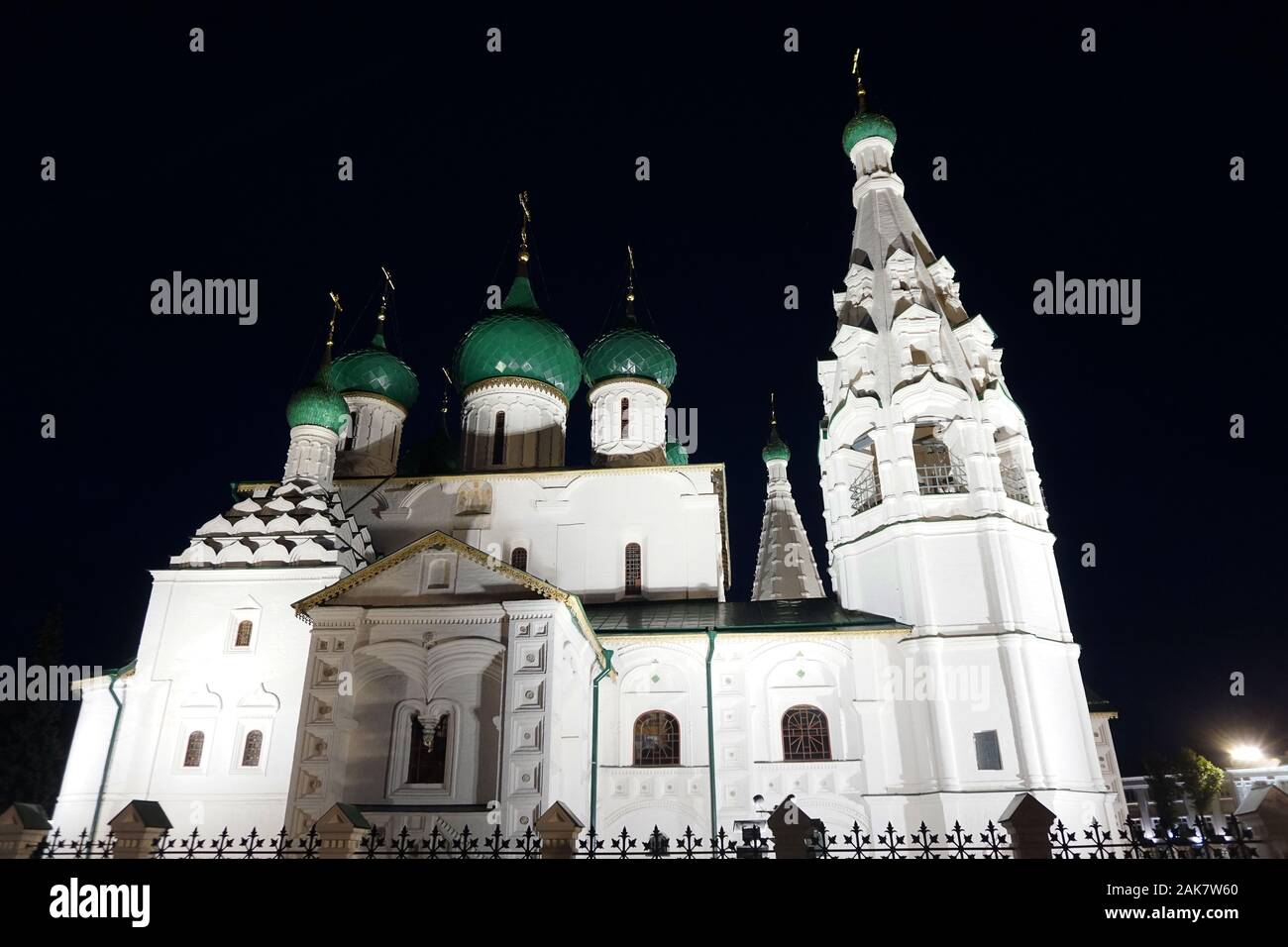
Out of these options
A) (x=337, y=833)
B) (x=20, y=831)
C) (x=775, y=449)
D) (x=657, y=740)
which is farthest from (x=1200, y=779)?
(x=20, y=831)

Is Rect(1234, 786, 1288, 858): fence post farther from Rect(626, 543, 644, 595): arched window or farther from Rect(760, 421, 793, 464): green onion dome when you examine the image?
Rect(760, 421, 793, 464): green onion dome

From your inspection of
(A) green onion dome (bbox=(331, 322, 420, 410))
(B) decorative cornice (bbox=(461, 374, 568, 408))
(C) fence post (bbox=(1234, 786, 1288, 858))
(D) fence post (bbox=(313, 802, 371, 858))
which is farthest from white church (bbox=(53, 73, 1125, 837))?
(C) fence post (bbox=(1234, 786, 1288, 858))

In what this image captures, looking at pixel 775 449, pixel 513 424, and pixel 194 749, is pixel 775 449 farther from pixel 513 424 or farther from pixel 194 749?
pixel 194 749

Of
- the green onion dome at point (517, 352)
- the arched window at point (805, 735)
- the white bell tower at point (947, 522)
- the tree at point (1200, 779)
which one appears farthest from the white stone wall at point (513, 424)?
the tree at point (1200, 779)

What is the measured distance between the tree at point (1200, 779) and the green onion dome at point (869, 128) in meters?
33.4

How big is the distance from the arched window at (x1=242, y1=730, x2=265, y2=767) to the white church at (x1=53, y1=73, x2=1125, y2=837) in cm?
8

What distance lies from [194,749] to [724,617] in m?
10.8

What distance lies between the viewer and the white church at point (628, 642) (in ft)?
43.4

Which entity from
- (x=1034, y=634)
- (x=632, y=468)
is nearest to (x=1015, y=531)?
(x=1034, y=634)

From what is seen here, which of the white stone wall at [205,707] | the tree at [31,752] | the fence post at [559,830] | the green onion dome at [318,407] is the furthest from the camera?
the tree at [31,752]

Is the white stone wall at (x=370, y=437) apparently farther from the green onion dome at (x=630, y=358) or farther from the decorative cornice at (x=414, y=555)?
the decorative cornice at (x=414, y=555)

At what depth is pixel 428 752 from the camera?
13.2 m
